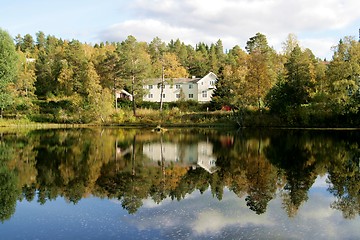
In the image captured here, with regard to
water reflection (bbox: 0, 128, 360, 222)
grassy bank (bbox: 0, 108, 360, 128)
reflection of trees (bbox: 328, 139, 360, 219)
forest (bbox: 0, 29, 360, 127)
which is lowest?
reflection of trees (bbox: 328, 139, 360, 219)

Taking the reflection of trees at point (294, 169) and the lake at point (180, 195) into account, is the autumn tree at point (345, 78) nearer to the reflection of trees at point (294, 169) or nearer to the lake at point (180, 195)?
the reflection of trees at point (294, 169)

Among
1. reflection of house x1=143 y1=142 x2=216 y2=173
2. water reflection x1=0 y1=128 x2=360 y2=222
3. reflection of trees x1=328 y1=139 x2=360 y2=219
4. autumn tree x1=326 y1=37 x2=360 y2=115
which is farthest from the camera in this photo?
autumn tree x1=326 y1=37 x2=360 y2=115

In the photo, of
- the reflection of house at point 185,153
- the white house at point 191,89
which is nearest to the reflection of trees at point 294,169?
the reflection of house at point 185,153

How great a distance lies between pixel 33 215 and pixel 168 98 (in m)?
71.0

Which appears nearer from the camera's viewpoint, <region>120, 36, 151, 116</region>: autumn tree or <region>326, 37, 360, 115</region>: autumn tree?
<region>326, 37, 360, 115</region>: autumn tree

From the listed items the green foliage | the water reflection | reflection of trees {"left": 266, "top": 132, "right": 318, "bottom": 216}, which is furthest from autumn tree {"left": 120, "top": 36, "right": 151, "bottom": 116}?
reflection of trees {"left": 266, "top": 132, "right": 318, "bottom": 216}

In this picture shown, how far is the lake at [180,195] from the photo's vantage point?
35.9ft

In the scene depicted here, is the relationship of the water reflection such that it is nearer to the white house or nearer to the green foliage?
the green foliage

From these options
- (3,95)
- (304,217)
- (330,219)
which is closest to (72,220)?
(304,217)

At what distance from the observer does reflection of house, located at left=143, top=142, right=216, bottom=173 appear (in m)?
22.9

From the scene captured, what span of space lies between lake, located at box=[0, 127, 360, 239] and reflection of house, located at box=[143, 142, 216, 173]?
0.28ft

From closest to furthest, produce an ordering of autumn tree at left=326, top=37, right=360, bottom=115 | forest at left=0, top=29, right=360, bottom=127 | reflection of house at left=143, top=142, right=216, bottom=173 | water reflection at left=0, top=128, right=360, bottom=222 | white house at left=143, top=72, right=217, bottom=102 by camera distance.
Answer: water reflection at left=0, top=128, right=360, bottom=222
reflection of house at left=143, top=142, right=216, bottom=173
autumn tree at left=326, top=37, right=360, bottom=115
forest at left=0, top=29, right=360, bottom=127
white house at left=143, top=72, right=217, bottom=102

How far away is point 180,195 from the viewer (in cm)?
1509

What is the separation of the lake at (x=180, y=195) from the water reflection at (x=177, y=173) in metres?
0.05
